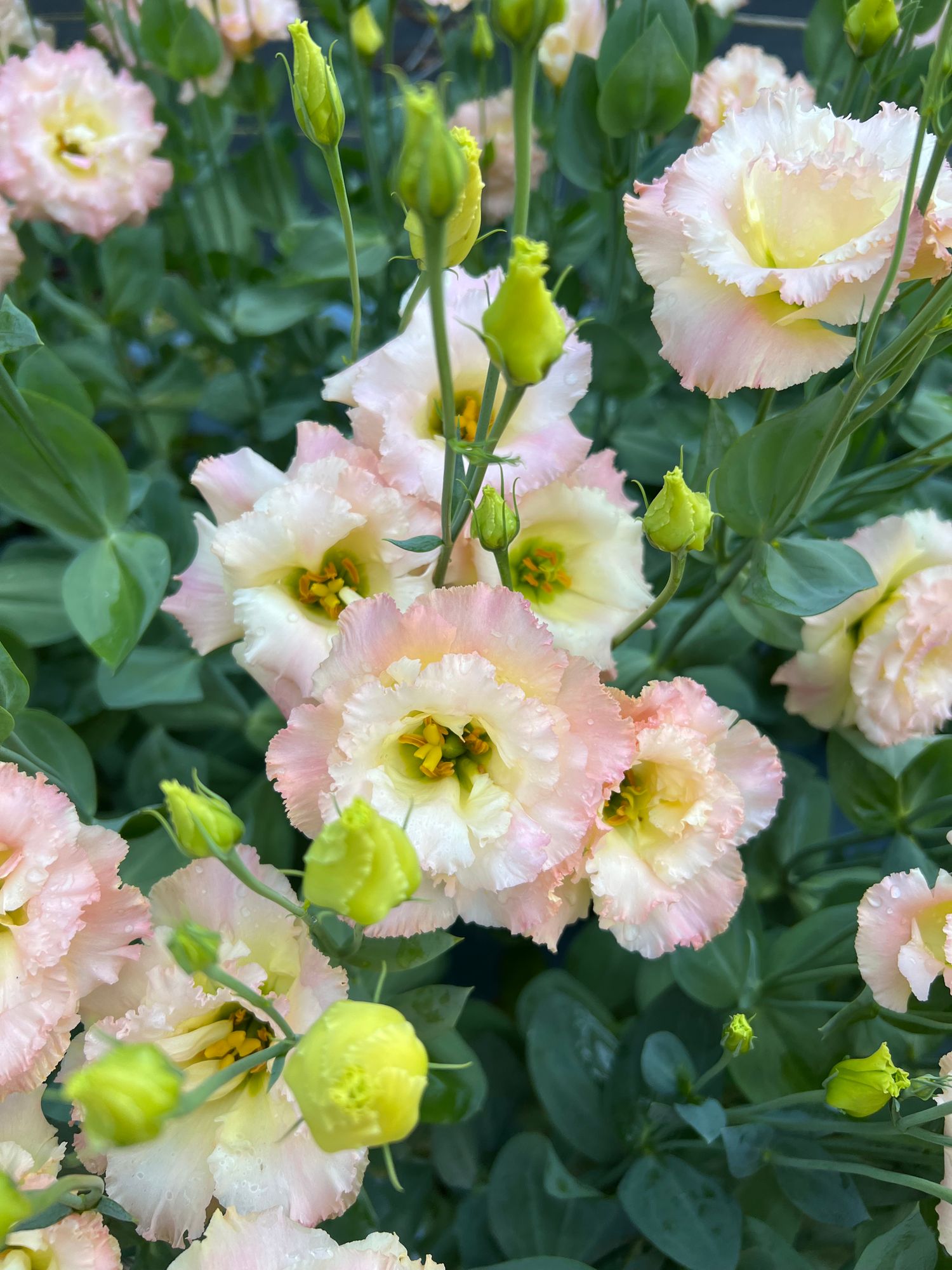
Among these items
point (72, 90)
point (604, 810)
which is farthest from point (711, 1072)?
point (72, 90)

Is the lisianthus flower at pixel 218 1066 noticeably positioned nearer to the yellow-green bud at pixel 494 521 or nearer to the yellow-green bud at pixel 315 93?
the yellow-green bud at pixel 494 521

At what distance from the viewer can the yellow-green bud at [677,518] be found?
1.23 ft

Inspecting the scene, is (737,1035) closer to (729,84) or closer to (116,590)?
(116,590)

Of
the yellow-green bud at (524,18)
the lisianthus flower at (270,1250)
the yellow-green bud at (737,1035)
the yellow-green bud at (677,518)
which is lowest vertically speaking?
the yellow-green bud at (737,1035)

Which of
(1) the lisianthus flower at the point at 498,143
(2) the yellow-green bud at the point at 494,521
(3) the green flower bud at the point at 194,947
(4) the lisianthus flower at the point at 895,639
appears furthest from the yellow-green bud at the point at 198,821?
(1) the lisianthus flower at the point at 498,143

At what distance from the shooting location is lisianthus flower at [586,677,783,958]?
405 mm

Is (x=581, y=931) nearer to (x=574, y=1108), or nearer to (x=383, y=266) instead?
(x=574, y=1108)

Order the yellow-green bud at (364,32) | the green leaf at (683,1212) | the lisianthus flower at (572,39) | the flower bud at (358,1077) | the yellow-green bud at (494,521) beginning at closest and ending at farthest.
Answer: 1. the flower bud at (358,1077)
2. the yellow-green bud at (494,521)
3. the green leaf at (683,1212)
4. the yellow-green bud at (364,32)
5. the lisianthus flower at (572,39)

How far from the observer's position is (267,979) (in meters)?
0.41

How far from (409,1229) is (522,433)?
0.46 metres

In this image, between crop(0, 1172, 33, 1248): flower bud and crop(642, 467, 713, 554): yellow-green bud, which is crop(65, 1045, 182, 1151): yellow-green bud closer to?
crop(0, 1172, 33, 1248): flower bud

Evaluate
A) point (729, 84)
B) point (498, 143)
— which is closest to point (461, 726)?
point (729, 84)

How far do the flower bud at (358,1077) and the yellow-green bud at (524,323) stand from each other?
0.19m

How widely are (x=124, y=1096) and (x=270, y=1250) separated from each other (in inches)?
5.3
